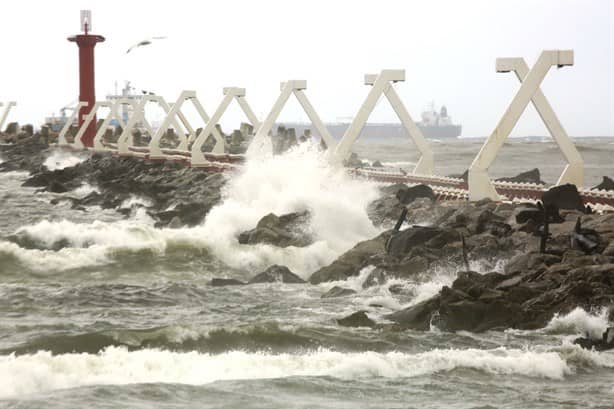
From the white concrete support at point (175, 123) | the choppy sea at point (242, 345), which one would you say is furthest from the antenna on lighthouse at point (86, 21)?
the choppy sea at point (242, 345)

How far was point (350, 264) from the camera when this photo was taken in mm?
16156

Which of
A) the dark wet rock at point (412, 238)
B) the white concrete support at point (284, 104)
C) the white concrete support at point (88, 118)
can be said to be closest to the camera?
the dark wet rock at point (412, 238)

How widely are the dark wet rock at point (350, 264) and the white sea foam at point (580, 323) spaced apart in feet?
15.0

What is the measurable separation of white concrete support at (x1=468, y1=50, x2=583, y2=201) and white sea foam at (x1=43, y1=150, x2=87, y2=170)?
117 feet

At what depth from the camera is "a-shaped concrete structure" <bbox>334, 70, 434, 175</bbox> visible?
25.5 m

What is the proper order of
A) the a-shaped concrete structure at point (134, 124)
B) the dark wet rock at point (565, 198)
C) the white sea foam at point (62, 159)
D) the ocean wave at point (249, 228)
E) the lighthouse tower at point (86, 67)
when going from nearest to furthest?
the dark wet rock at point (565, 198) < the ocean wave at point (249, 228) < the a-shaped concrete structure at point (134, 124) < the white sea foam at point (62, 159) < the lighthouse tower at point (86, 67)

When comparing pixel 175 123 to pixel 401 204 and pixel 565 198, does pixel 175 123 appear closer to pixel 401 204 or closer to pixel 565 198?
pixel 401 204

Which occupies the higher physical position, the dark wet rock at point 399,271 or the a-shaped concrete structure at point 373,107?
the a-shaped concrete structure at point 373,107

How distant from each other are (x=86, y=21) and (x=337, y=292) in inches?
2081

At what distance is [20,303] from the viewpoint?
14.5m

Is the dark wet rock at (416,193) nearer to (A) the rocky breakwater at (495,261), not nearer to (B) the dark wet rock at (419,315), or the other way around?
(A) the rocky breakwater at (495,261)

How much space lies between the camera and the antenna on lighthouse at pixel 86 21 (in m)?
64.2

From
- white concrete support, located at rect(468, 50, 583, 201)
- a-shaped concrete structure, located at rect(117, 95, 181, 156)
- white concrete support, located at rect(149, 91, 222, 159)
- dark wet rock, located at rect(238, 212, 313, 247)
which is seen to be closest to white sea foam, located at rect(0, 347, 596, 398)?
dark wet rock, located at rect(238, 212, 313, 247)

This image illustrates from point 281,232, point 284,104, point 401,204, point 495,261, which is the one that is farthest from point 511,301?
point 284,104
